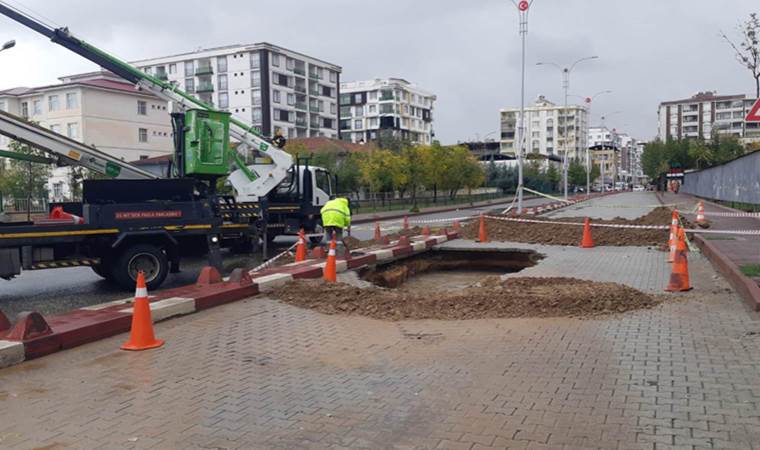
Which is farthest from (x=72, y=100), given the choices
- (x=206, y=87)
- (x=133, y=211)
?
(x=133, y=211)

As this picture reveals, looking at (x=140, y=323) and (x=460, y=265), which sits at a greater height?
(x=140, y=323)

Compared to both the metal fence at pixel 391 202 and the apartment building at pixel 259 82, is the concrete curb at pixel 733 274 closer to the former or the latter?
the metal fence at pixel 391 202

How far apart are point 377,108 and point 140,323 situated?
107946 mm

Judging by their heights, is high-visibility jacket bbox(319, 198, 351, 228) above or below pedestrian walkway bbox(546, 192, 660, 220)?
above

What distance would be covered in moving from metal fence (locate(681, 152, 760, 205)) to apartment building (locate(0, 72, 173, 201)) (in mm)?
43119

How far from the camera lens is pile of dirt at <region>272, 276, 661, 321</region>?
27.0ft

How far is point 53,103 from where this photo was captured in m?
57.0

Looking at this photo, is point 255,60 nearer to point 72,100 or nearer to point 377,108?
point 72,100

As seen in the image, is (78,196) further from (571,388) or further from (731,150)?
(731,150)

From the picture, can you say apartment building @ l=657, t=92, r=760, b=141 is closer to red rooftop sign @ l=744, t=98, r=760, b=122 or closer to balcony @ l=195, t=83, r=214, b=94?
balcony @ l=195, t=83, r=214, b=94

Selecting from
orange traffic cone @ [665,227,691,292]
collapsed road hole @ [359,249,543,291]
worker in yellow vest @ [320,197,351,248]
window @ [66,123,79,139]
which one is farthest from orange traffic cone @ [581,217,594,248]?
window @ [66,123,79,139]

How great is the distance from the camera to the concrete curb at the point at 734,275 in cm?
797

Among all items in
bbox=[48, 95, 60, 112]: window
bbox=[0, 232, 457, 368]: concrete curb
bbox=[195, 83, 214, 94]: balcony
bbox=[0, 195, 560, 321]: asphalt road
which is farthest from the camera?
bbox=[195, 83, 214, 94]: balcony

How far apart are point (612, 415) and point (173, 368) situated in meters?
3.92
